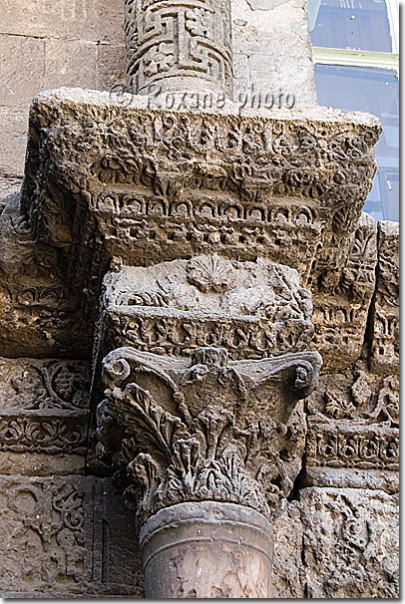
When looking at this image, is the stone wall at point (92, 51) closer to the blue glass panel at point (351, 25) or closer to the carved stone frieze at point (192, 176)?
the carved stone frieze at point (192, 176)

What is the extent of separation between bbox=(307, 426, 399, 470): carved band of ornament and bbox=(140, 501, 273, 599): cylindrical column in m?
0.87

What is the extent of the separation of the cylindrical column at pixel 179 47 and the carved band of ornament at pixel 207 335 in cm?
89

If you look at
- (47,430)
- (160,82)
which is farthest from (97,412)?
(160,82)

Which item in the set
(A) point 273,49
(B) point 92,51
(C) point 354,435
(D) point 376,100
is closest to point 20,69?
(B) point 92,51

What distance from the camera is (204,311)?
3.74 metres

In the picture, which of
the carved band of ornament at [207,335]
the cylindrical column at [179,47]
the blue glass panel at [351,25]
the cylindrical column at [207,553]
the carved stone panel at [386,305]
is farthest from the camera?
the blue glass panel at [351,25]

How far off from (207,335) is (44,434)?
904mm

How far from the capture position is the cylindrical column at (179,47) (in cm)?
414

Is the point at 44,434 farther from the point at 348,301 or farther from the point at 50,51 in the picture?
the point at 50,51

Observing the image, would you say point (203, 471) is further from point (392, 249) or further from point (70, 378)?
point (392, 249)

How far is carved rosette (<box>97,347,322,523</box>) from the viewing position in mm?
3543

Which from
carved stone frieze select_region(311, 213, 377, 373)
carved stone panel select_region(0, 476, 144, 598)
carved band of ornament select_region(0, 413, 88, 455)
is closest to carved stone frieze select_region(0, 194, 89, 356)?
carved band of ornament select_region(0, 413, 88, 455)

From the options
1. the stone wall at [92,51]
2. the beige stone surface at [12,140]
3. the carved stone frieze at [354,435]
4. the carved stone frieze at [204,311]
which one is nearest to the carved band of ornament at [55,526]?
the carved stone frieze at [204,311]

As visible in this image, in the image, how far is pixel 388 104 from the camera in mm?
7348
